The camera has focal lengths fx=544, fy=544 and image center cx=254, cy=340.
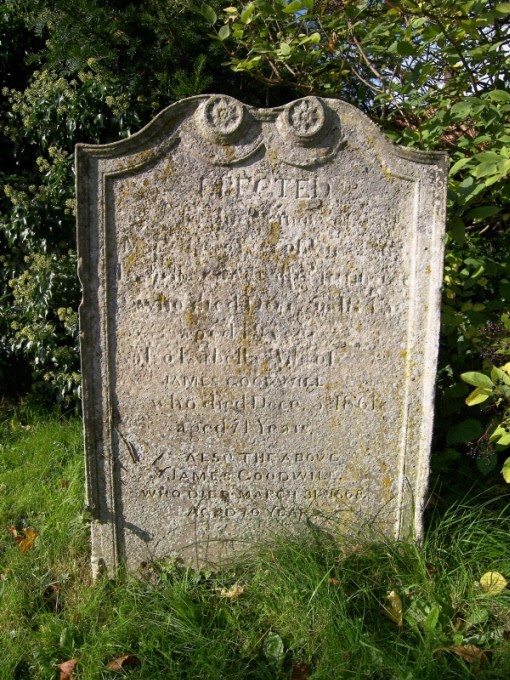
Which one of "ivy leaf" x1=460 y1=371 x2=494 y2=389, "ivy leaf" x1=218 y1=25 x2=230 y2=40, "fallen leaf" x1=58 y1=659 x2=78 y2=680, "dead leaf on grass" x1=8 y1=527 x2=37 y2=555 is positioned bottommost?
"fallen leaf" x1=58 y1=659 x2=78 y2=680

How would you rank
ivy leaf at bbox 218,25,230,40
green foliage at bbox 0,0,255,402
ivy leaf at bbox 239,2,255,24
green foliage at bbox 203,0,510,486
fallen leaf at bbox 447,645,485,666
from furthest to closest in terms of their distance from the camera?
green foliage at bbox 0,0,255,402, ivy leaf at bbox 218,25,230,40, ivy leaf at bbox 239,2,255,24, green foliage at bbox 203,0,510,486, fallen leaf at bbox 447,645,485,666

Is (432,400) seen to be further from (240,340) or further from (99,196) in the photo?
(99,196)

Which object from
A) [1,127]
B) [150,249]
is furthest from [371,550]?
[1,127]

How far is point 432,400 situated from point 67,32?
125 inches

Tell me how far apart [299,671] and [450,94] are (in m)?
2.91

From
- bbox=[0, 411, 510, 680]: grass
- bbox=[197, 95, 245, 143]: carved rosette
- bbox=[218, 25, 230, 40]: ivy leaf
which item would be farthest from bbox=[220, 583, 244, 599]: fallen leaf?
bbox=[218, 25, 230, 40]: ivy leaf

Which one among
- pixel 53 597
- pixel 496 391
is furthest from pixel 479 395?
pixel 53 597

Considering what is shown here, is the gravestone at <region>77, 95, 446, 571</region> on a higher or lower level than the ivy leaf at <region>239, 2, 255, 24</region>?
lower

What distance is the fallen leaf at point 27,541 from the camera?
8.54 ft

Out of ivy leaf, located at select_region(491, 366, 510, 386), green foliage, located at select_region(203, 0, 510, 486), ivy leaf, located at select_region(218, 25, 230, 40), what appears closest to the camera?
ivy leaf, located at select_region(491, 366, 510, 386)

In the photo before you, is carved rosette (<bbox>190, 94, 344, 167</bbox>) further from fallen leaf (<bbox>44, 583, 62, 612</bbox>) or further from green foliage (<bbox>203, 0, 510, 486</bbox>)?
fallen leaf (<bbox>44, 583, 62, 612</bbox>)

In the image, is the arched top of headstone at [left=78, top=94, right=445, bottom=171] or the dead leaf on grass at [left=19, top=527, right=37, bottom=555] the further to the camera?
the dead leaf on grass at [left=19, top=527, right=37, bottom=555]

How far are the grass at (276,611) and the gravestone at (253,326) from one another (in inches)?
6.5

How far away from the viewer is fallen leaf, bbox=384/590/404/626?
7.00 ft
